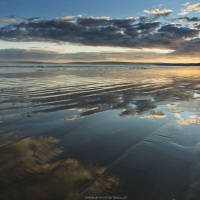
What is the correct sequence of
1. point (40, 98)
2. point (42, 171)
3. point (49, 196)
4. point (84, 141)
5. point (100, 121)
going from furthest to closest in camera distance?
point (40, 98)
point (100, 121)
point (84, 141)
point (42, 171)
point (49, 196)

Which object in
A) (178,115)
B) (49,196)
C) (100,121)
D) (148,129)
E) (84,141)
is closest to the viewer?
(49,196)

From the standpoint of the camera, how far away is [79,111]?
346 inches

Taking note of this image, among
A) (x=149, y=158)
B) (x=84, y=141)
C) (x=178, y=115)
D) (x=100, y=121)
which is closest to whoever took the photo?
(x=149, y=158)

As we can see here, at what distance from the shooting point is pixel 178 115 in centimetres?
834

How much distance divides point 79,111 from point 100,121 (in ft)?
5.10

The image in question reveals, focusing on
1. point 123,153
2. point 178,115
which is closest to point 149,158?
point 123,153

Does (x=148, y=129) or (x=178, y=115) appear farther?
(x=178, y=115)

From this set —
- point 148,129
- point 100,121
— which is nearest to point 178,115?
point 148,129

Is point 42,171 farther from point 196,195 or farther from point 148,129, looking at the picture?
point 148,129

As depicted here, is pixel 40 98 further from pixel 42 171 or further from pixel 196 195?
pixel 196 195

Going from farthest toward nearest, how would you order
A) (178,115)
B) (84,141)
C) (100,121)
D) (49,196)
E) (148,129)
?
1. (178,115)
2. (100,121)
3. (148,129)
4. (84,141)
5. (49,196)

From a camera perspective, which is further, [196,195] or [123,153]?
[123,153]

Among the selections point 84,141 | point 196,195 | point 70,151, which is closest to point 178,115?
point 84,141

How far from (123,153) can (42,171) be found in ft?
5.42
